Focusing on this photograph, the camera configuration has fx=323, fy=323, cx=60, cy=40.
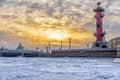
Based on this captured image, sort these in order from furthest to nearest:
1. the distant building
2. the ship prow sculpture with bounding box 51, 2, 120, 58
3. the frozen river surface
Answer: the distant building
the ship prow sculpture with bounding box 51, 2, 120, 58
the frozen river surface

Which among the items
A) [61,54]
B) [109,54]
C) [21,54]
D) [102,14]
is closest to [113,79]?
[109,54]

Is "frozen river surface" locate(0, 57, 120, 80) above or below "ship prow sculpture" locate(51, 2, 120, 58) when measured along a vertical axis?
below

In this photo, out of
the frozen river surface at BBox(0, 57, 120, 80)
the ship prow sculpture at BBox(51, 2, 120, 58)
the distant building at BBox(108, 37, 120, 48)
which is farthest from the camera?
the distant building at BBox(108, 37, 120, 48)

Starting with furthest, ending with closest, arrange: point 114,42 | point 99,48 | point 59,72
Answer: point 114,42
point 99,48
point 59,72

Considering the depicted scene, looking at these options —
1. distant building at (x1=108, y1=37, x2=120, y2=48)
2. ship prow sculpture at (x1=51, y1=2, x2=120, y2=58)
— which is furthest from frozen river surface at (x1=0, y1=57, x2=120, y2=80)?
distant building at (x1=108, y1=37, x2=120, y2=48)

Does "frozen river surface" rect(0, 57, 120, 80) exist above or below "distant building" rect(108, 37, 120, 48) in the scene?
below

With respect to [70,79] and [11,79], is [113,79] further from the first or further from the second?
[11,79]

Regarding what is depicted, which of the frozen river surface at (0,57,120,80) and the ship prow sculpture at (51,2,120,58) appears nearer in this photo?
the frozen river surface at (0,57,120,80)

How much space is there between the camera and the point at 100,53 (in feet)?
385

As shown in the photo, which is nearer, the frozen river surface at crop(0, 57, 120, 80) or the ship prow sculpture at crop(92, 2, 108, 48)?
the frozen river surface at crop(0, 57, 120, 80)

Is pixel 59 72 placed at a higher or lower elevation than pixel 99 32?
lower

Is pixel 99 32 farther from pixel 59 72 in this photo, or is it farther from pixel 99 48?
pixel 59 72

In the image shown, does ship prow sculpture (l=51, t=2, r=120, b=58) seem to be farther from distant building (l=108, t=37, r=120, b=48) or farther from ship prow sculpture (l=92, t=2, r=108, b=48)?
distant building (l=108, t=37, r=120, b=48)

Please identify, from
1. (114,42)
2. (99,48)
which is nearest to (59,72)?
(99,48)
